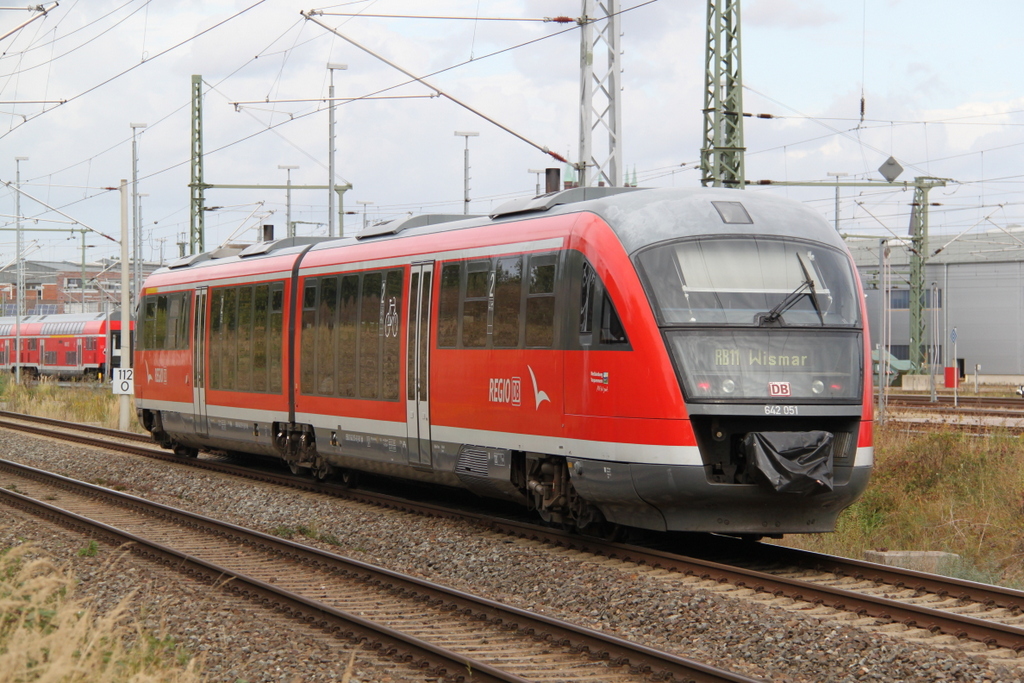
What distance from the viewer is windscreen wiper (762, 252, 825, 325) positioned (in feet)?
32.4

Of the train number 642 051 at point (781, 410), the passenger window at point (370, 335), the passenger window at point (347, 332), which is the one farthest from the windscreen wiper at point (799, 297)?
the passenger window at point (347, 332)

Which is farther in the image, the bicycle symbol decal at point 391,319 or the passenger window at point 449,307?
the bicycle symbol decal at point 391,319

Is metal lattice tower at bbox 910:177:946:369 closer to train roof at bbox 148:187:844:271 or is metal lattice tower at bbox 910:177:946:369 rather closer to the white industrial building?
the white industrial building

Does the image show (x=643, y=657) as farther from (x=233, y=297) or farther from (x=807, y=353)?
(x=233, y=297)

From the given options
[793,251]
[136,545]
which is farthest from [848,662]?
[136,545]

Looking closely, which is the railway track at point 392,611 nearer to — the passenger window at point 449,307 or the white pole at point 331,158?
the passenger window at point 449,307

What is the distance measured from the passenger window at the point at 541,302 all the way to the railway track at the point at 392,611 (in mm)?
2599

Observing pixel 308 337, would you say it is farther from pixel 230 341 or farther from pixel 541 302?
pixel 541 302

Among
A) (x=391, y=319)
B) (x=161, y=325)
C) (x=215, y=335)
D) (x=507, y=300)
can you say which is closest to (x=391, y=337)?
(x=391, y=319)

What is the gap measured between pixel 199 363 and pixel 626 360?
1083cm

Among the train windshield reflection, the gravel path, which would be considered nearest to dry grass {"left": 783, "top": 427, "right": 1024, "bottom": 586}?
the train windshield reflection

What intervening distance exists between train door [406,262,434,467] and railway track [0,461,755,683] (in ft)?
6.58

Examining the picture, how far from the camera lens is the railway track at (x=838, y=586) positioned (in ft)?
25.3

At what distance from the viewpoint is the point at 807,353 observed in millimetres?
9930
